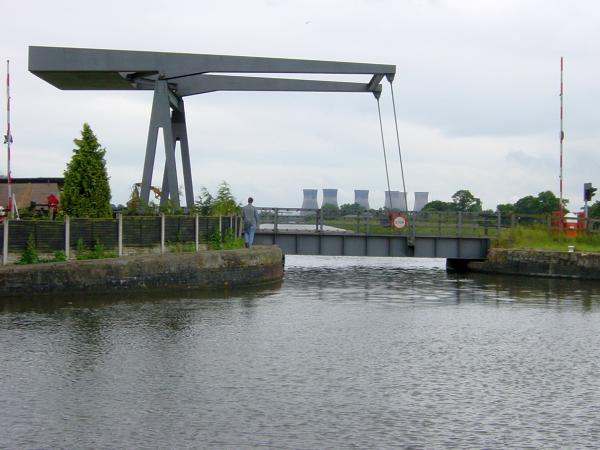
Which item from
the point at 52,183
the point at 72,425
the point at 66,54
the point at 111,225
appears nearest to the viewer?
the point at 72,425

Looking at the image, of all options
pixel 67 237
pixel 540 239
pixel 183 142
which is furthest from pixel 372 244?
pixel 67 237

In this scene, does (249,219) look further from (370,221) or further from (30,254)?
(370,221)

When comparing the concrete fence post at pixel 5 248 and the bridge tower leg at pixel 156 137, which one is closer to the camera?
the concrete fence post at pixel 5 248

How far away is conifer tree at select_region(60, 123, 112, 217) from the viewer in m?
22.0

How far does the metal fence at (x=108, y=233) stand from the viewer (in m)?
19.5

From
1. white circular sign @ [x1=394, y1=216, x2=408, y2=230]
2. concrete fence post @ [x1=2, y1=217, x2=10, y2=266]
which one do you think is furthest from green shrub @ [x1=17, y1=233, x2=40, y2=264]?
white circular sign @ [x1=394, y1=216, x2=408, y2=230]

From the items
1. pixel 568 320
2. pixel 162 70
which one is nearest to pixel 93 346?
pixel 568 320

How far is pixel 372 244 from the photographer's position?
111 feet

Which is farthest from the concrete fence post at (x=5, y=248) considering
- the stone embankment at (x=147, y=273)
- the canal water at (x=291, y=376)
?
the canal water at (x=291, y=376)

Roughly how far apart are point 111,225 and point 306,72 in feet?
30.6

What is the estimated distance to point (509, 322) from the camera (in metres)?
15.7

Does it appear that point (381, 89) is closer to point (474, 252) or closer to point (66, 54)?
point (474, 252)

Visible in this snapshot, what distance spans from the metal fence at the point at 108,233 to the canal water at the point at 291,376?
8.11ft

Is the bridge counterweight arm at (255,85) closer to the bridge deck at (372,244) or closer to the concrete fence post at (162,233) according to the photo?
the bridge deck at (372,244)
